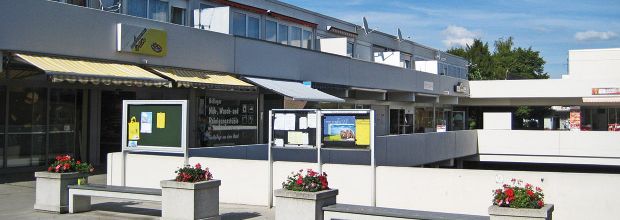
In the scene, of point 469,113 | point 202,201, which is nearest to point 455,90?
point 469,113

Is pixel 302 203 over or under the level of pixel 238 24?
under

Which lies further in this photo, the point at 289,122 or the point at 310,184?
the point at 289,122

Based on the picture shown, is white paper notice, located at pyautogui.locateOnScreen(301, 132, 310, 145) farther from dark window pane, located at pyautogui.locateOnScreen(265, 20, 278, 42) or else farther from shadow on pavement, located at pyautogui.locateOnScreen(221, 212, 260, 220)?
dark window pane, located at pyautogui.locateOnScreen(265, 20, 278, 42)

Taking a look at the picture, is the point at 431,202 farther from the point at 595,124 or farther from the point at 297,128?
the point at 595,124

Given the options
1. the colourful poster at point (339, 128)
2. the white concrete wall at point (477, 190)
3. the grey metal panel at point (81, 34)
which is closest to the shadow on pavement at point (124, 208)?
the colourful poster at point (339, 128)

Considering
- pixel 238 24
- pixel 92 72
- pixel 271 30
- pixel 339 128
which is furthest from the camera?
pixel 271 30

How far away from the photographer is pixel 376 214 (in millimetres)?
8203

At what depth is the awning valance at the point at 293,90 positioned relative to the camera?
22.4m

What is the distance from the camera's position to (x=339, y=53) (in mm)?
32969

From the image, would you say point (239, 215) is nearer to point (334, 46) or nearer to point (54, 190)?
point (54, 190)

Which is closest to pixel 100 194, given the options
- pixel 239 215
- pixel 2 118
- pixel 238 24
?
pixel 239 215

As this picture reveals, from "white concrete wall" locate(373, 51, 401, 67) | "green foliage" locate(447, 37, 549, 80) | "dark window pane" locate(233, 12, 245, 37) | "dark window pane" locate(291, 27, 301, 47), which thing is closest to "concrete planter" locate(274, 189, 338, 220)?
"dark window pane" locate(233, 12, 245, 37)

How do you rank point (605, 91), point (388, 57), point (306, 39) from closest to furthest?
point (306, 39) → point (388, 57) → point (605, 91)

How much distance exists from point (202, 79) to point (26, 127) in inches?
206
